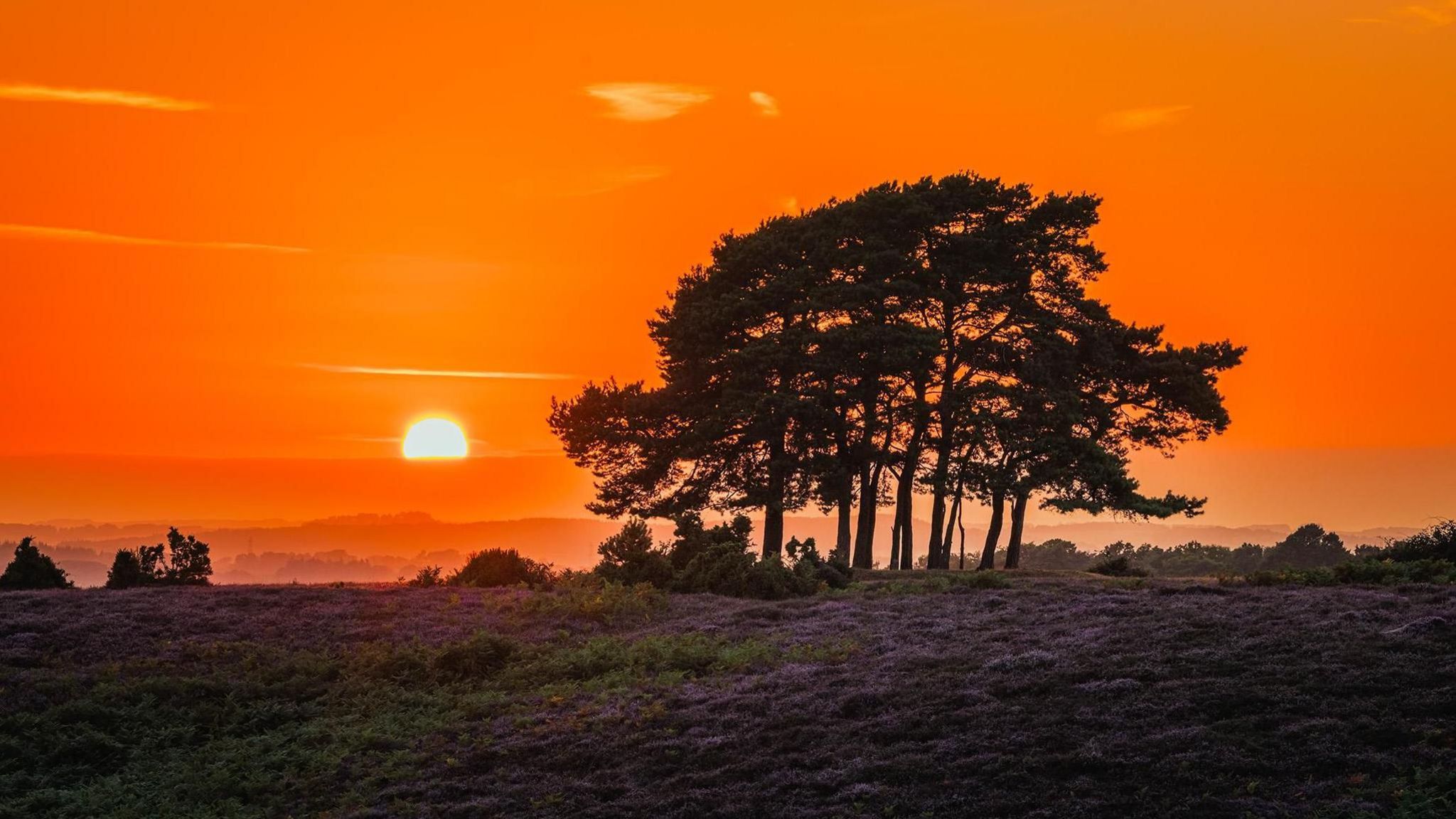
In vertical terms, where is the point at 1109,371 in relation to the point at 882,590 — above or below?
above

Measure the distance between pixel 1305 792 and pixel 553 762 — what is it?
1183 centimetres

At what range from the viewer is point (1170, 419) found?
52656 mm

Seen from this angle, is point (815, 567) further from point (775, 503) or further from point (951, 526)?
point (951, 526)

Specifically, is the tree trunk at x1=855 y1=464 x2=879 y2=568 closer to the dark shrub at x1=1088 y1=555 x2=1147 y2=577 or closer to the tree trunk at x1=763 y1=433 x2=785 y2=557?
the tree trunk at x1=763 y1=433 x2=785 y2=557

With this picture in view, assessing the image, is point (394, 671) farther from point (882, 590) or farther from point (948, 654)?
point (882, 590)

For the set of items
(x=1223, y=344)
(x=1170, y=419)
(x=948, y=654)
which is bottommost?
(x=948, y=654)

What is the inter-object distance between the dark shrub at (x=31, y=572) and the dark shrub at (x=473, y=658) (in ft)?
55.9

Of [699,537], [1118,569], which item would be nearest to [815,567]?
[699,537]

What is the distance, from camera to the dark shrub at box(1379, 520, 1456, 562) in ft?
104

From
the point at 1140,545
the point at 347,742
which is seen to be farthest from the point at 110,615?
the point at 1140,545

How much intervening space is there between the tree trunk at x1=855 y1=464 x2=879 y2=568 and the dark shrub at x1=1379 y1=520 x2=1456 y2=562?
22693mm

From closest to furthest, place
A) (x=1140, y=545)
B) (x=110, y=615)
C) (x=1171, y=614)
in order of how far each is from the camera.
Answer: (x=1171, y=614) < (x=110, y=615) < (x=1140, y=545)

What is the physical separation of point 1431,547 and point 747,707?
21.6 meters

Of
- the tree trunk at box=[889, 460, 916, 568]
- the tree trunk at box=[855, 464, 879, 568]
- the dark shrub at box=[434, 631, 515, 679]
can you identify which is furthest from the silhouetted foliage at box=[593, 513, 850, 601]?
the tree trunk at box=[889, 460, 916, 568]
